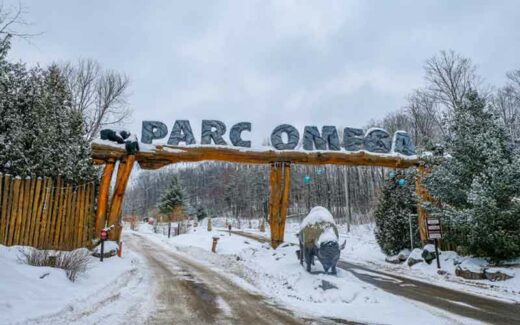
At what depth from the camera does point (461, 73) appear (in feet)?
84.1

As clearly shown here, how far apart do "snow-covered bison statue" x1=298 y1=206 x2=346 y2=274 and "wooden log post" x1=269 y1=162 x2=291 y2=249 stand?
4222mm

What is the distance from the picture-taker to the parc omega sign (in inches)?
594

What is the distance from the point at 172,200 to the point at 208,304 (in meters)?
36.4

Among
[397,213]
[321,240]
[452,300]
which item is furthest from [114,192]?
[397,213]

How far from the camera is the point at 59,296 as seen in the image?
6.64 metres

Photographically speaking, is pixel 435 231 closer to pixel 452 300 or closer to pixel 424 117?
pixel 452 300

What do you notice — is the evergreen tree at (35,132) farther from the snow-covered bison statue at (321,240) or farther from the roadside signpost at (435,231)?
the roadside signpost at (435,231)

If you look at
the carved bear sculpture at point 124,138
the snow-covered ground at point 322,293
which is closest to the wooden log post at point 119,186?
the carved bear sculpture at point 124,138

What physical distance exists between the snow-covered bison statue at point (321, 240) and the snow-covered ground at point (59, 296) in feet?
15.3

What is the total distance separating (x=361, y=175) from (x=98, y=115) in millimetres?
39712

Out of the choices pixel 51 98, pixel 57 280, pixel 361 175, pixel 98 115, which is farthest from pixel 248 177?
pixel 57 280

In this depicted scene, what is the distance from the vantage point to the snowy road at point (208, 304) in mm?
6066

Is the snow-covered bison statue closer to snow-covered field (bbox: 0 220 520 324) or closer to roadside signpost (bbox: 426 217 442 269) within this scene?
snow-covered field (bbox: 0 220 520 324)

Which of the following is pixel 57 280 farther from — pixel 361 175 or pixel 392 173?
pixel 361 175
